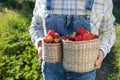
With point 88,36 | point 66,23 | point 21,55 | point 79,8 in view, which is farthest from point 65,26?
point 21,55

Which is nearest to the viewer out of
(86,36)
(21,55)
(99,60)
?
(86,36)

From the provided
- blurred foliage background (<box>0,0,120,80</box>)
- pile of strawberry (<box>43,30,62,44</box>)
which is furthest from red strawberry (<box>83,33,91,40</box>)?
blurred foliage background (<box>0,0,120,80</box>)

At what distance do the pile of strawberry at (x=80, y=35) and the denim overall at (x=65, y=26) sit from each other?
0.49ft

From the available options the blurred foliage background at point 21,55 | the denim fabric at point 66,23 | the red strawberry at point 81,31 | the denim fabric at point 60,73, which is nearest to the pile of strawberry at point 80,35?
the red strawberry at point 81,31

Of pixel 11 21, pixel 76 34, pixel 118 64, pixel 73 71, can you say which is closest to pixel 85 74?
pixel 73 71

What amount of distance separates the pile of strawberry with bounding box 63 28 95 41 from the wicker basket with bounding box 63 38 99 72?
1.1 inches

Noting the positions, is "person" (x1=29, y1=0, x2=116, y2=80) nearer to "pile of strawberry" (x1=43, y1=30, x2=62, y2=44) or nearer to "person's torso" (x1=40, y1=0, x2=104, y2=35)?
"person's torso" (x1=40, y1=0, x2=104, y2=35)

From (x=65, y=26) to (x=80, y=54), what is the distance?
26cm

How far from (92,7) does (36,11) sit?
43 cm

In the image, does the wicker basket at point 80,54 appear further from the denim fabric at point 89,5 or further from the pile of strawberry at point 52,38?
the denim fabric at point 89,5

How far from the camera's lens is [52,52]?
2.43 metres

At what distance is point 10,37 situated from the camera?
249 inches

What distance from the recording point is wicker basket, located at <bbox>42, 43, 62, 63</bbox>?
241 cm

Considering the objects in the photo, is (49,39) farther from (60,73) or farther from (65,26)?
(60,73)
